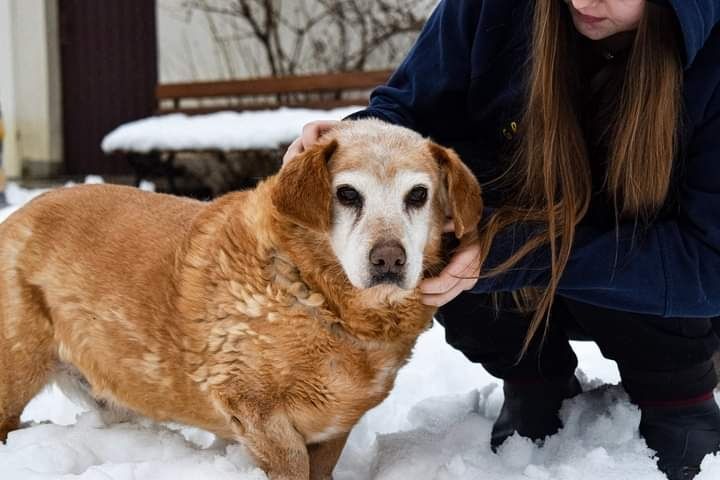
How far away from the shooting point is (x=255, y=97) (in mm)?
7477

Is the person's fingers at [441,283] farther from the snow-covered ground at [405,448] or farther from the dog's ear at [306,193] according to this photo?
the snow-covered ground at [405,448]

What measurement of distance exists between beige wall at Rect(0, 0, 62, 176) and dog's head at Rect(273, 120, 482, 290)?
6.64m

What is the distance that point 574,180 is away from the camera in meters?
1.98

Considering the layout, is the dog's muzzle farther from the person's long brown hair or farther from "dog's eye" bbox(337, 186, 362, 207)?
the person's long brown hair

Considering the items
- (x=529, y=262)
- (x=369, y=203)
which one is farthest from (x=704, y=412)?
(x=369, y=203)

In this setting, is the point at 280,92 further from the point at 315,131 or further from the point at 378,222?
the point at 378,222

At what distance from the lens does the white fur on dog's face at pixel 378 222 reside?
69.7 inches

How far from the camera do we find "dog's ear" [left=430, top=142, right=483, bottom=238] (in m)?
1.86

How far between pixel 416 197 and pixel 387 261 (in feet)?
0.76

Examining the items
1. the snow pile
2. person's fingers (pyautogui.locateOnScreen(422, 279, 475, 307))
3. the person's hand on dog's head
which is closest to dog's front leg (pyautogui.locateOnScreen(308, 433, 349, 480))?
person's fingers (pyautogui.locateOnScreen(422, 279, 475, 307))

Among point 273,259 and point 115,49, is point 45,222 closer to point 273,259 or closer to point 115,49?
point 273,259

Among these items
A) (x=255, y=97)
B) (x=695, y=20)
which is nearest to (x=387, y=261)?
(x=695, y=20)

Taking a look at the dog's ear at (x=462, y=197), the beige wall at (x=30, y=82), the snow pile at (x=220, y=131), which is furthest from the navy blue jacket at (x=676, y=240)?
the beige wall at (x=30, y=82)

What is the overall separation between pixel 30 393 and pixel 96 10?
7.11 m
